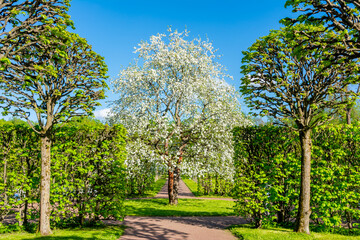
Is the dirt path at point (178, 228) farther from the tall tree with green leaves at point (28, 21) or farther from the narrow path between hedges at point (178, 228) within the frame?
the tall tree with green leaves at point (28, 21)

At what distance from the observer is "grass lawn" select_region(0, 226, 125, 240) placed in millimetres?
9797

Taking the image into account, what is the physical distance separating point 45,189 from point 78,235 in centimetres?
239

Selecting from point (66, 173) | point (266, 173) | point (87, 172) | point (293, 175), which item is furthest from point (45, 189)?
point (293, 175)

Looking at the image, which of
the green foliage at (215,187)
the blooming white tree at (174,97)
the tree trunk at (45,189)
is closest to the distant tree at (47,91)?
the tree trunk at (45,189)

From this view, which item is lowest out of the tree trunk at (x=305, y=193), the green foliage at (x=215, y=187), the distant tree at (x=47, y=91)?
the green foliage at (x=215, y=187)

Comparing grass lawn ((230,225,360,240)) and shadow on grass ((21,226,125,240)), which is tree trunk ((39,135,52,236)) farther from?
grass lawn ((230,225,360,240))

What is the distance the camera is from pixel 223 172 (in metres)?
19.8

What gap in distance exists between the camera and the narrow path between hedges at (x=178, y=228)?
1108 cm

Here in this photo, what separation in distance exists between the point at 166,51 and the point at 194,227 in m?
12.4

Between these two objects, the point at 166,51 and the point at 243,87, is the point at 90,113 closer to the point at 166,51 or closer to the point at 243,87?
the point at 243,87

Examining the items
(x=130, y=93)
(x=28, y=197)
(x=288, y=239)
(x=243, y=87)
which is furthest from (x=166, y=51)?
(x=288, y=239)

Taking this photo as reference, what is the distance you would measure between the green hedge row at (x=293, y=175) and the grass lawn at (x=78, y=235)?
20.0ft

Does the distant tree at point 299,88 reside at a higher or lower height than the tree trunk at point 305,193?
higher

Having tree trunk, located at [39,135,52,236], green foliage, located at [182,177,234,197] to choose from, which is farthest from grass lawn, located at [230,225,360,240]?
green foliage, located at [182,177,234,197]
